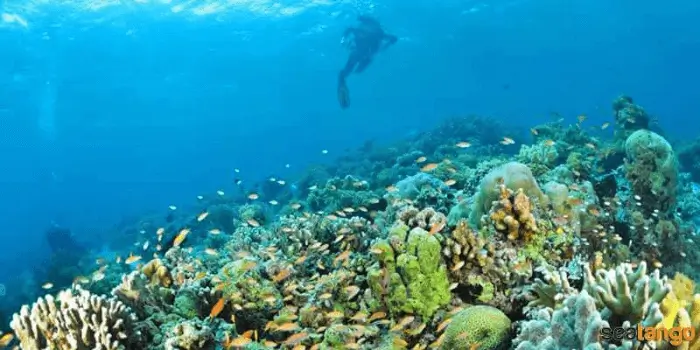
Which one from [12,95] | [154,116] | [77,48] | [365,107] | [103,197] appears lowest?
[103,197]

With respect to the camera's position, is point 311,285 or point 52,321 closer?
point 52,321

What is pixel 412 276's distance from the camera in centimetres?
561

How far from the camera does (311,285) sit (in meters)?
6.19

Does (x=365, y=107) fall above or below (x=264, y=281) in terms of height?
below

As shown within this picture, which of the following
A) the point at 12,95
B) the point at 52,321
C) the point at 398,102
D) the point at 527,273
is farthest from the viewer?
the point at 398,102

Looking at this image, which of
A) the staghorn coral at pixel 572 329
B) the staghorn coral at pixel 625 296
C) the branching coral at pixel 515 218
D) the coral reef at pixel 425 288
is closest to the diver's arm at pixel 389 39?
the coral reef at pixel 425 288

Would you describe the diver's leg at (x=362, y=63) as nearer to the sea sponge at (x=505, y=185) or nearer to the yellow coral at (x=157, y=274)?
the sea sponge at (x=505, y=185)

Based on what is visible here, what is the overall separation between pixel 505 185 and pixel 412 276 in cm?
250

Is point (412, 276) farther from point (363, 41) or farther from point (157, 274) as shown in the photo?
point (363, 41)

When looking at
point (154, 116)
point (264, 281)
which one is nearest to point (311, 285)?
point (264, 281)

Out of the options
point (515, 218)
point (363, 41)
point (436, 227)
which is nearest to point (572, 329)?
point (436, 227)

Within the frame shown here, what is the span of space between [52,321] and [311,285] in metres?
3.04

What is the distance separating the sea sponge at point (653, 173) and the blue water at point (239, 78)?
29234 mm

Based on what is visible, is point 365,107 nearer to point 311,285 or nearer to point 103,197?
point 103,197
